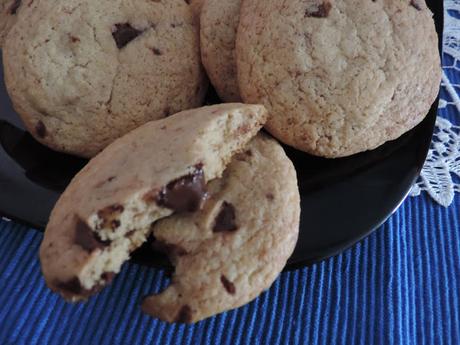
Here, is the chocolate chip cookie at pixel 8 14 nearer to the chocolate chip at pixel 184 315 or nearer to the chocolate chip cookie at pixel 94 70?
the chocolate chip cookie at pixel 94 70

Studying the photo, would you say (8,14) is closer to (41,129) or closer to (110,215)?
(41,129)

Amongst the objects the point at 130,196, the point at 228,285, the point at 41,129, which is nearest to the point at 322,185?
the point at 228,285

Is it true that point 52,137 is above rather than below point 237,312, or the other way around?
above

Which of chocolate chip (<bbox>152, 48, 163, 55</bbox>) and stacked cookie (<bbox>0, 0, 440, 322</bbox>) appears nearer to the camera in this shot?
stacked cookie (<bbox>0, 0, 440, 322</bbox>)

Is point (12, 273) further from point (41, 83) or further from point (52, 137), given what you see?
point (41, 83)

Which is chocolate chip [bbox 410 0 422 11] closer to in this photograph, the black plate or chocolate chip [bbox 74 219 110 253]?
the black plate

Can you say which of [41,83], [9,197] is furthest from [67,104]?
[9,197]

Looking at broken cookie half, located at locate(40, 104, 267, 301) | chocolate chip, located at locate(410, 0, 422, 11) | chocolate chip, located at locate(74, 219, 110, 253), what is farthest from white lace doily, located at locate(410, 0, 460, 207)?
chocolate chip, located at locate(74, 219, 110, 253)
